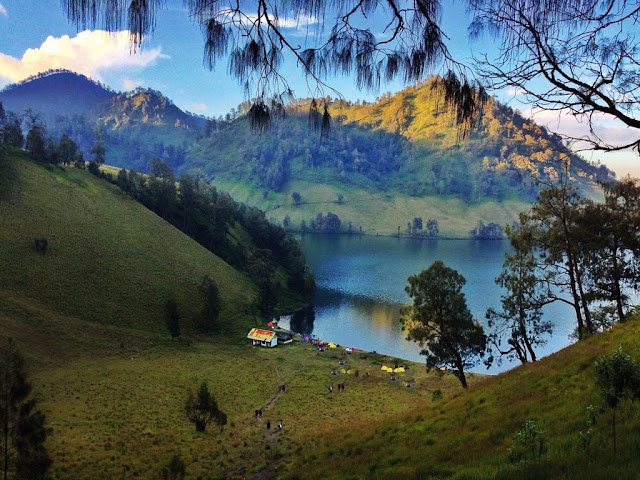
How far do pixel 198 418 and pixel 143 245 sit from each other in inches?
2330

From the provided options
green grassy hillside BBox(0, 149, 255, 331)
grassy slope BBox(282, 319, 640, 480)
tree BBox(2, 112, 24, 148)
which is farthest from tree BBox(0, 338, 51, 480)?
tree BBox(2, 112, 24, 148)

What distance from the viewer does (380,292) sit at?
97875 millimetres

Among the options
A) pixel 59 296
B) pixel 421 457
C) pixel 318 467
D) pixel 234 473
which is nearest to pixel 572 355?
pixel 421 457

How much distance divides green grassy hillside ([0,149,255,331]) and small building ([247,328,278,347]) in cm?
624

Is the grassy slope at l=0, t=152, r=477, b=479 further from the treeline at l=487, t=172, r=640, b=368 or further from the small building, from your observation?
the treeline at l=487, t=172, r=640, b=368

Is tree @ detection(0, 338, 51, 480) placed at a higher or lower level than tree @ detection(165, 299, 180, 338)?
lower

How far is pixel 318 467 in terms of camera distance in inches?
552

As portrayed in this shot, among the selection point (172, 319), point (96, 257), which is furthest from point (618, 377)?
point (96, 257)

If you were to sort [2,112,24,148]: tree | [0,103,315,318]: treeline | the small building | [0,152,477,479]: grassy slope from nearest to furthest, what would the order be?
[0,152,477,479]: grassy slope, the small building, [0,103,315,318]: treeline, [2,112,24,148]: tree

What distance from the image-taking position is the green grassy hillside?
59.2 meters

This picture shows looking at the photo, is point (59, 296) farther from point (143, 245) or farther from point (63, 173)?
point (63, 173)

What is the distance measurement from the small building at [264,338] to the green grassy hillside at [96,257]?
624 centimetres

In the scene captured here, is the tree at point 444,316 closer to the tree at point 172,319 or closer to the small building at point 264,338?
the small building at point 264,338

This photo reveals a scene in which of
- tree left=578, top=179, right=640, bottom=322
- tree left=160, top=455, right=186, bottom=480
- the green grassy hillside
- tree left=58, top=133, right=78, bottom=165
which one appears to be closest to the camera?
tree left=160, top=455, right=186, bottom=480
